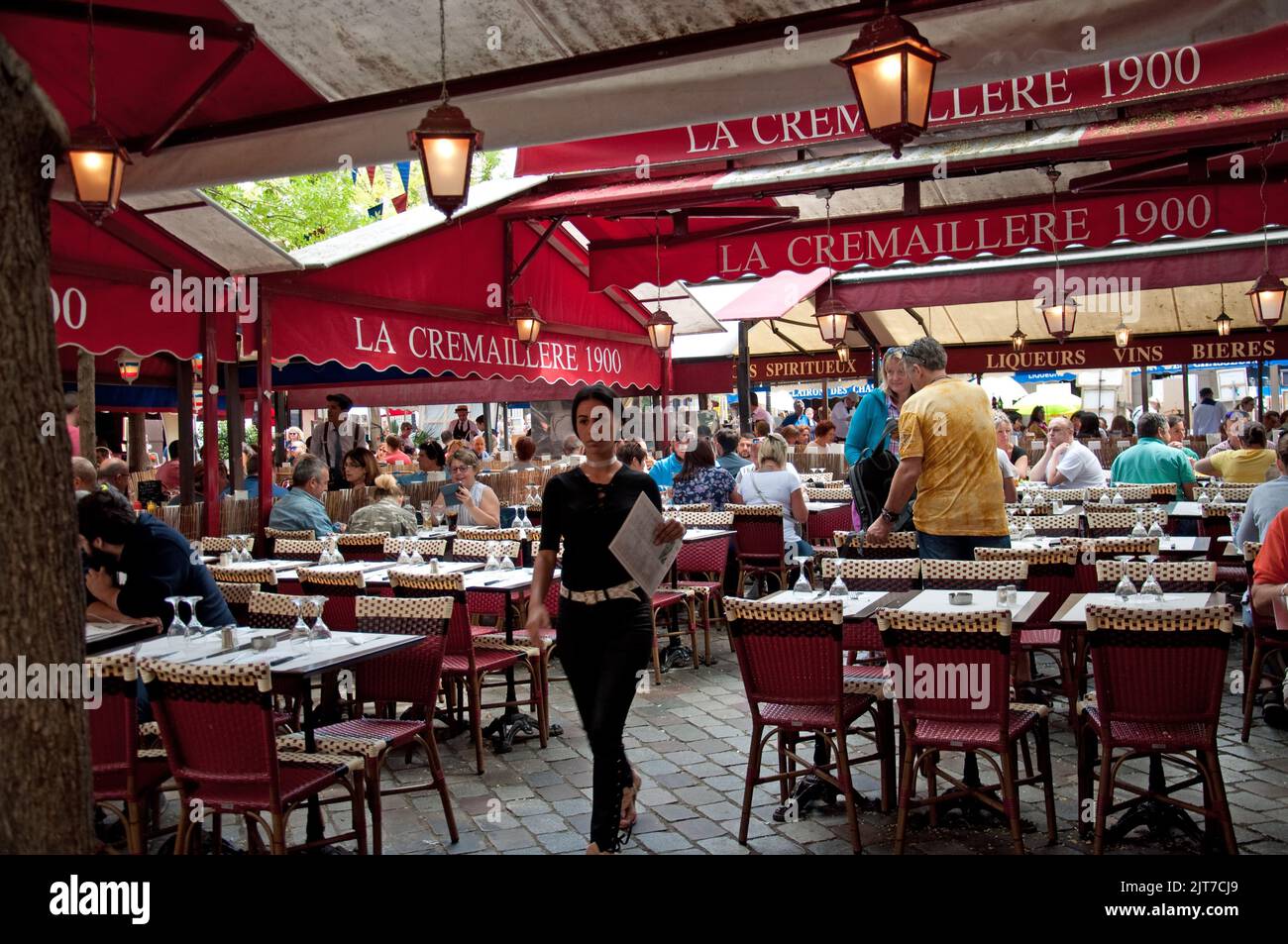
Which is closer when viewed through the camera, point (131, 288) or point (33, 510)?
point (33, 510)

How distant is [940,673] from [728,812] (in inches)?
56.4

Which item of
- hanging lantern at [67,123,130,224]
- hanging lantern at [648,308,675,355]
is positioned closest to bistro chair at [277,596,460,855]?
hanging lantern at [67,123,130,224]

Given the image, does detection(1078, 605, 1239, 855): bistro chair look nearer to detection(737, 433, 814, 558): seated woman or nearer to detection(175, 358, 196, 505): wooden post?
detection(737, 433, 814, 558): seated woman

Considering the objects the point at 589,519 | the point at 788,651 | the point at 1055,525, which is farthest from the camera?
the point at 1055,525

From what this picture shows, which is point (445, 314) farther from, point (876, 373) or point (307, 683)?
point (876, 373)

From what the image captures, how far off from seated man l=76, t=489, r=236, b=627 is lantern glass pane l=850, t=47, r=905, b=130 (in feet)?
12.6

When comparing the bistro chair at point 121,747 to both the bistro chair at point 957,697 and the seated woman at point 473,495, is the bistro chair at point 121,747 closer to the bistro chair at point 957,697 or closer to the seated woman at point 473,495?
the bistro chair at point 957,697

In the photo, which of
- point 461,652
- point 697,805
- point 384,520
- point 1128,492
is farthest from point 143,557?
point 1128,492

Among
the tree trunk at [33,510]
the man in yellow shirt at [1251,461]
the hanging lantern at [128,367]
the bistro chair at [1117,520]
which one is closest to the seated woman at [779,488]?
the bistro chair at [1117,520]

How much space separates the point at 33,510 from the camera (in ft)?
7.62

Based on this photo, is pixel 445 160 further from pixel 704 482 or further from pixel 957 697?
pixel 704 482

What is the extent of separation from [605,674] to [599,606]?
0.89 ft

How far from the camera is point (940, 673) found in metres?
4.79
